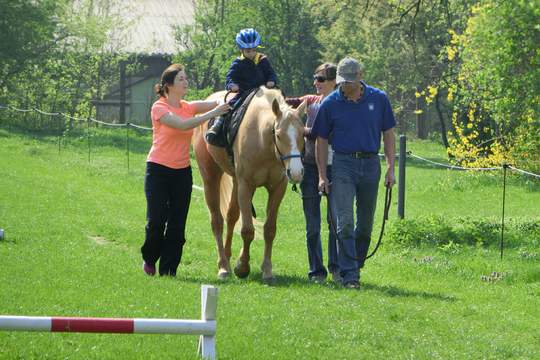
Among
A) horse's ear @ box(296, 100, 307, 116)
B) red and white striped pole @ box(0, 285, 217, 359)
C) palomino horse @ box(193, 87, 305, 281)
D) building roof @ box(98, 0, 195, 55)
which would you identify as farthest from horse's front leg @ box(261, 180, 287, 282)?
building roof @ box(98, 0, 195, 55)

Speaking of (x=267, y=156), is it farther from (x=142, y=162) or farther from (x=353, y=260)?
(x=142, y=162)

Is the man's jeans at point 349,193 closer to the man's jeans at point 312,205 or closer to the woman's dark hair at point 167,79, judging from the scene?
the man's jeans at point 312,205

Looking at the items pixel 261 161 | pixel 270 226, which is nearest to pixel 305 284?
pixel 270 226

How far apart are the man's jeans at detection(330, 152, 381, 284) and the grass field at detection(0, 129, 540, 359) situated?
0.95 ft

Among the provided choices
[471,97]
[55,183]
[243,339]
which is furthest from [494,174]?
[243,339]

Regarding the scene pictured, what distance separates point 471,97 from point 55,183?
10.6 m

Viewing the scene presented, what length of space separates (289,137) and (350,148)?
2.10ft

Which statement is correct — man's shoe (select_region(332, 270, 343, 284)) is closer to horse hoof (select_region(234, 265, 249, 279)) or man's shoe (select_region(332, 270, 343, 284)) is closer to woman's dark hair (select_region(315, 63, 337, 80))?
horse hoof (select_region(234, 265, 249, 279))

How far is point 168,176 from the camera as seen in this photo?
10398 millimetres

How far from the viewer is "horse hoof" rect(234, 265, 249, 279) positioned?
1068 centimetres

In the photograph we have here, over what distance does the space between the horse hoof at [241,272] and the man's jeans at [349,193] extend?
1.04 m

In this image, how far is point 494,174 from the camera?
24922 millimetres

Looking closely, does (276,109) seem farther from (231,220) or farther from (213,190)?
(231,220)

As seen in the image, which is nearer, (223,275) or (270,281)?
(270,281)
